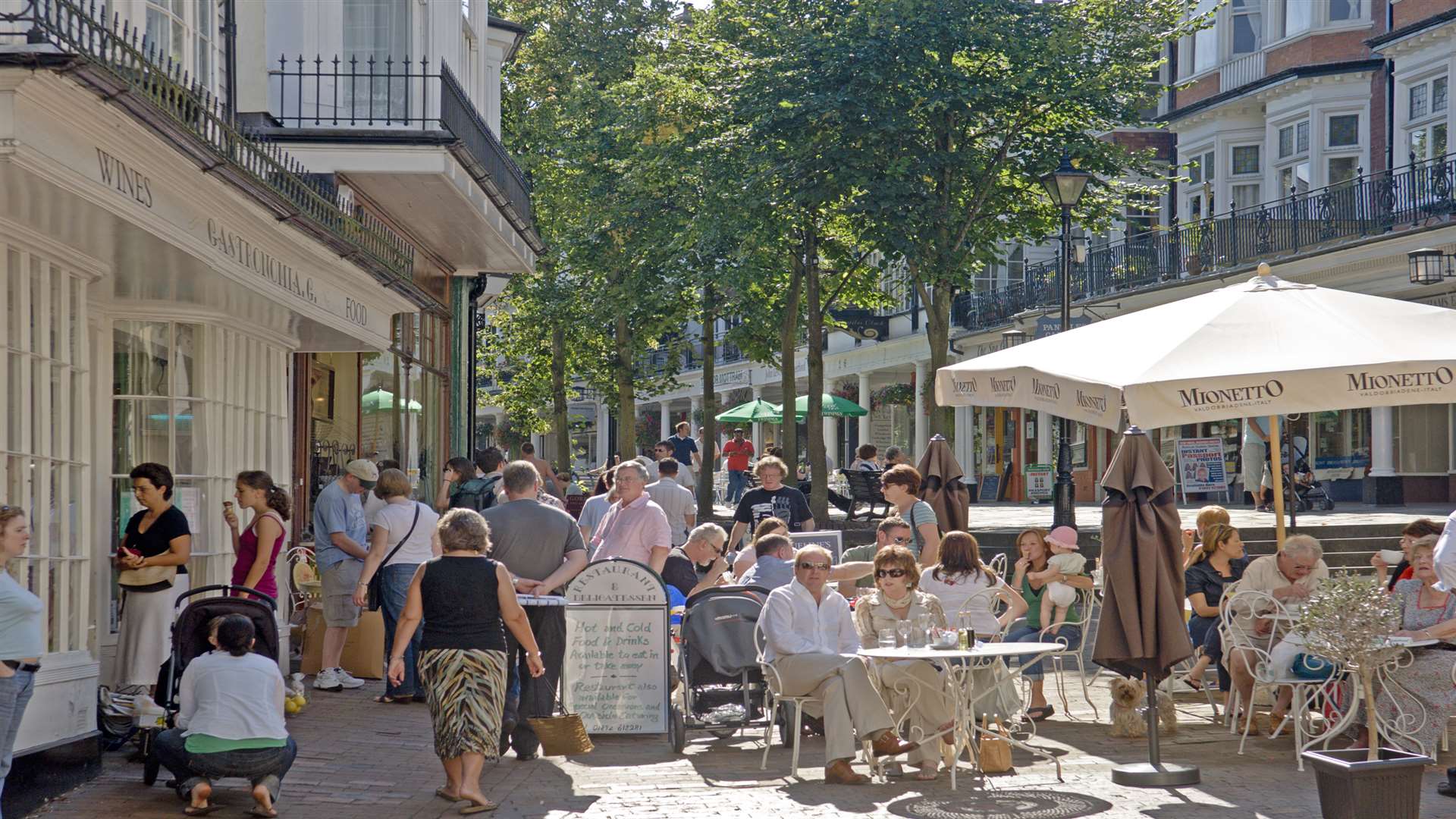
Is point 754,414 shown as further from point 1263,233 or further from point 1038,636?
point 1038,636

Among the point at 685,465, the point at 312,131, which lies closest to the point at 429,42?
the point at 312,131

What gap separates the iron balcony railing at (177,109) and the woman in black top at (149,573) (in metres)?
1.73

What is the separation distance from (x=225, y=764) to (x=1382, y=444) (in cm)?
2308

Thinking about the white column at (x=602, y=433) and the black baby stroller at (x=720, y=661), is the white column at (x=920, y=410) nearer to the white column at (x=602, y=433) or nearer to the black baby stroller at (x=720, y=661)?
the white column at (x=602, y=433)

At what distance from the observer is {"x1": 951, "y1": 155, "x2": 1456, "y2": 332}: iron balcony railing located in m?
24.8

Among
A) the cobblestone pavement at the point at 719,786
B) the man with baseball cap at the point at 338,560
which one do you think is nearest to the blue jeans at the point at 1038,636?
the cobblestone pavement at the point at 719,786

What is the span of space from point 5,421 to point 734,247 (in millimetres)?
17749

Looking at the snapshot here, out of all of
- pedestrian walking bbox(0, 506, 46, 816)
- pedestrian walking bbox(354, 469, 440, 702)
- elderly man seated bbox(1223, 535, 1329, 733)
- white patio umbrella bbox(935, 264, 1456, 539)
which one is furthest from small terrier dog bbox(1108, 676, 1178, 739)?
pedestrian walking bbox(0, 506, 46, 816)

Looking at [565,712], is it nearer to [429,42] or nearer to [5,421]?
[5,421]

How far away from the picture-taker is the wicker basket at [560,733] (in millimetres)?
9422

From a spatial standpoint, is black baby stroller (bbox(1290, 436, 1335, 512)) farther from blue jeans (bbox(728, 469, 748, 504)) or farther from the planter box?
the planter box

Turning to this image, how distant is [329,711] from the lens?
36.4 feet

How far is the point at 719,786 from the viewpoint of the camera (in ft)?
28.3

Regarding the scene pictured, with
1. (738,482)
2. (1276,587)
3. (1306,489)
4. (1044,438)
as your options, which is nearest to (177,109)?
(1276,587)
